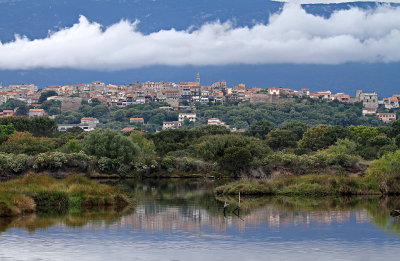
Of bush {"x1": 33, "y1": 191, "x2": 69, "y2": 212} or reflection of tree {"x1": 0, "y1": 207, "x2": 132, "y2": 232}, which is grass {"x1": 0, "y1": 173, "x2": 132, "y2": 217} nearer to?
bush {"x1": 33, "y1": 191, "x2": 69, "y2": 212}

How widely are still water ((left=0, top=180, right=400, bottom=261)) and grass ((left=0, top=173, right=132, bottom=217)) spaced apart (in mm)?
865

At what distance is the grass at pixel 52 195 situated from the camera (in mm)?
28047

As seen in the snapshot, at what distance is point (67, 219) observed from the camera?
89.2 ft

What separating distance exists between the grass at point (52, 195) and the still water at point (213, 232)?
2.84 feet

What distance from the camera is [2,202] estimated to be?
27250 millimetres

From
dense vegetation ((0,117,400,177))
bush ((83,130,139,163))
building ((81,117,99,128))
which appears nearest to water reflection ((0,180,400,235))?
dense vegetation ((0,117,400,177))

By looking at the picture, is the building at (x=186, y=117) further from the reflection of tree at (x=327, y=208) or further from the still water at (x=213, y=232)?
the still water at (x=213, y=232)

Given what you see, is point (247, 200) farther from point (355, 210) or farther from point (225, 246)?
point (225, 246)

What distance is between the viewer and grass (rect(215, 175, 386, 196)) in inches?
1453

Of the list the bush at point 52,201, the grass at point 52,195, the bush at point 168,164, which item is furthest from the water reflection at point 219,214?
the bush at point 168,164

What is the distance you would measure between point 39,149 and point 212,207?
92.5ft

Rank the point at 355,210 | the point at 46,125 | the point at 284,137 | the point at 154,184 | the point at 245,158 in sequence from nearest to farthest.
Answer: the point at 355,210
the point at 154,184
the point at 245,158
the point at 284,137
the point at 46,125

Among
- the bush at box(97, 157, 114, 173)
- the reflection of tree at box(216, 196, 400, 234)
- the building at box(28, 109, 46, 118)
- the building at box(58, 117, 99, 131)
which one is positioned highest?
the building at box(28, 109, 46, 118)

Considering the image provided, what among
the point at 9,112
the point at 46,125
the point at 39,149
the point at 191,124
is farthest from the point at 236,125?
the point at 39,149
